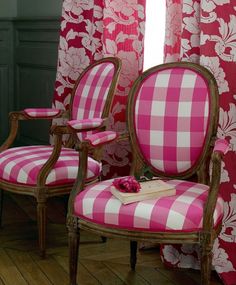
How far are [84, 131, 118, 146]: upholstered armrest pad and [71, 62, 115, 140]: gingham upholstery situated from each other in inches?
17.8

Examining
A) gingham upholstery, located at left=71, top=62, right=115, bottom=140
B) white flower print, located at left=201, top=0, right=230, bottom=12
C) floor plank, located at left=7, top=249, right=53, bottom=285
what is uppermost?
white flower print, located at left=201, top=0, right=230, bottom=12

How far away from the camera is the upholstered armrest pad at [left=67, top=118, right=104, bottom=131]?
7.32 feet

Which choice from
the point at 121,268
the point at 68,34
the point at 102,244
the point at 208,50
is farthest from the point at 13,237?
the point at 208,50


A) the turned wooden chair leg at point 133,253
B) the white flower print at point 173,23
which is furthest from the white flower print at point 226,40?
the turned wooden chair leg at point 133,253

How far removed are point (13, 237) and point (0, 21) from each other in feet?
5.86

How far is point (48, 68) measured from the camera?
3.67 metres

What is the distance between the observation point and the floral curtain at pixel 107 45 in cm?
262

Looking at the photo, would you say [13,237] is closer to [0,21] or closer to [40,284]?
[40,284]

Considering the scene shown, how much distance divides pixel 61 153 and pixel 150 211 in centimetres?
84

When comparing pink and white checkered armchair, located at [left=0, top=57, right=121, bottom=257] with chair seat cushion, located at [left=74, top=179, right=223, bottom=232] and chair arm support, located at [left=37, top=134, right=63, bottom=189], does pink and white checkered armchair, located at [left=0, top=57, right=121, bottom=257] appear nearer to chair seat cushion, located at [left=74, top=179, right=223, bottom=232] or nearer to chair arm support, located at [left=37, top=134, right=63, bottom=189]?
chair arm support, located at [left=37, top=134, right=63, bottom=189]

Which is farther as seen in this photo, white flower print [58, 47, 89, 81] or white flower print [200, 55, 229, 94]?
white flower print [58, 47, 89, 81]

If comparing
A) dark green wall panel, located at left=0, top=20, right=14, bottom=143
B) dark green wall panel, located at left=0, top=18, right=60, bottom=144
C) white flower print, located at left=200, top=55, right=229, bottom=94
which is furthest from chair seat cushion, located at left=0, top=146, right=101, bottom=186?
dark green wall panel, located at left=0, top=20, right=14, bottom=143

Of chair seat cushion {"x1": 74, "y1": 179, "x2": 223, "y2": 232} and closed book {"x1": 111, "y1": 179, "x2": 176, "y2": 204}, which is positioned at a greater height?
closed book {"x1": 111, "y1": 179, "x2": 176, "y2": 204}

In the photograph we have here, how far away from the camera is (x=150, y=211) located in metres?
1.78
